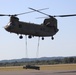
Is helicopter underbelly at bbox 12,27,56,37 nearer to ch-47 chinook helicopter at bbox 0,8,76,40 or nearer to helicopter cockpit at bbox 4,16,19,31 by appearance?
ch-47 chinook helicopter at bbox 0,8,76,40

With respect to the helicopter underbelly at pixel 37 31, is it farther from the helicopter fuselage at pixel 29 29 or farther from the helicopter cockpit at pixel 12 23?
the helicopter cockpit at pixel 12 23

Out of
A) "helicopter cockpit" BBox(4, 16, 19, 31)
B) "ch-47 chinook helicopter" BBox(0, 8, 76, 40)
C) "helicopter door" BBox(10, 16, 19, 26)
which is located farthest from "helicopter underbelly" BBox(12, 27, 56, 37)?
"helicopter door" BBox(10, 16, 19, 26)

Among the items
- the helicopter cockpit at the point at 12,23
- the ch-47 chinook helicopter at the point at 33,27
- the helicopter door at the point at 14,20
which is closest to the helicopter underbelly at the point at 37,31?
the ch-47 chinook helicopter at the point at 33,27

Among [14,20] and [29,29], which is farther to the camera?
[29,29]

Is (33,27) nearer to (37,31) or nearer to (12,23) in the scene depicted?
(37,31)

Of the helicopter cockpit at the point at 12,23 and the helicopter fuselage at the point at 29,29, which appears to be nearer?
the helicopter cockpit at the point at 12,23

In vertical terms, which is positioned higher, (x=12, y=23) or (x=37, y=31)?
(x=12, y=23)

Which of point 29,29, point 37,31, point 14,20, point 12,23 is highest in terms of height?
point 14,20

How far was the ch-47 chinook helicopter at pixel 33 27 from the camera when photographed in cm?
6359

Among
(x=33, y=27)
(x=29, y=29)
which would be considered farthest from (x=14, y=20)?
(x=33, y=27)

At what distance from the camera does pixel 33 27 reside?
6675 centimetres

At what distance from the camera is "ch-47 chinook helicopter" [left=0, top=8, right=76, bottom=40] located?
63594 millimetres

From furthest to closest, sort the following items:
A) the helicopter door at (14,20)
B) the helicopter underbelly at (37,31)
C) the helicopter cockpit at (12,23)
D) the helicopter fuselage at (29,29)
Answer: the helicopter underbelly at (37,31)
the helicopter fuselage at (29,29)
the helicopter door at (14,20)
the helicopter cockpit at (12,23)

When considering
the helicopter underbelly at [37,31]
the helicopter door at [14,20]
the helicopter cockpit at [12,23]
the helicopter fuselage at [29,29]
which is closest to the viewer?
the helicopter cockpit at [12,23]
